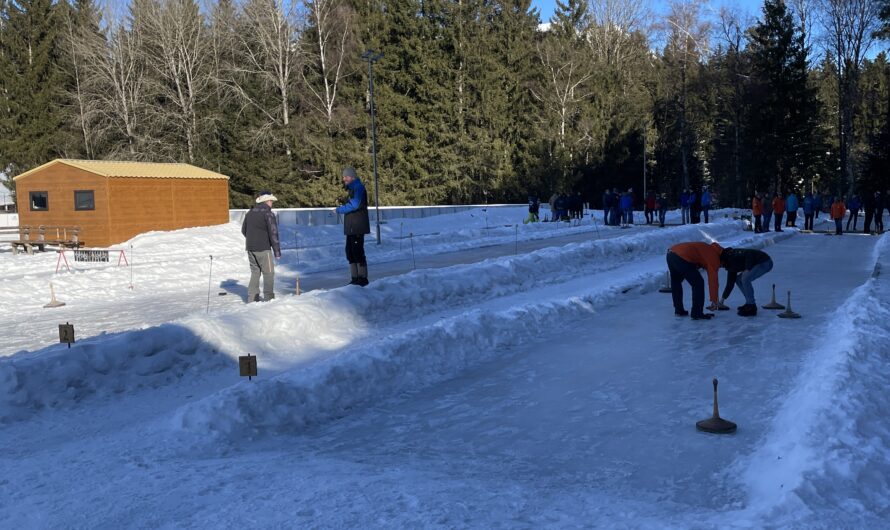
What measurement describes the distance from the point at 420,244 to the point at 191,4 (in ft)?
120

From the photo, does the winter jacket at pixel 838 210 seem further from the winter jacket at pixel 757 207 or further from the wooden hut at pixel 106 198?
the wooden hut at pixel 106 198

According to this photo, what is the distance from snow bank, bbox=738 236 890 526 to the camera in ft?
13.6

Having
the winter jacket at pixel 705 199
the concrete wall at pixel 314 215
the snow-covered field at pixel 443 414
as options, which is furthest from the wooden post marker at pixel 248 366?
the winter jacket at pixel 705 199

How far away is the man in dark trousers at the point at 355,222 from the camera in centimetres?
1182

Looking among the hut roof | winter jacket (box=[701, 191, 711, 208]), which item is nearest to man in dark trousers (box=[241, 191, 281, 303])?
the hut roof

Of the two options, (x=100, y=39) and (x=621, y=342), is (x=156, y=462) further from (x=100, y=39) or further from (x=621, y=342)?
(x=100, y=39)

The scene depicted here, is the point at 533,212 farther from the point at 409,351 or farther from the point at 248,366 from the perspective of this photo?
the point at 248,366

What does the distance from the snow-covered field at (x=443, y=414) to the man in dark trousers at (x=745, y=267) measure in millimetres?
334

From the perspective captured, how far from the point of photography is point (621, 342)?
9195 millimetres

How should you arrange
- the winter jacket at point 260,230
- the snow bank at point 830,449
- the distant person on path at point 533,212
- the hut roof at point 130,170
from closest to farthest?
the snow bank at point 830,449
the winter jacket at point 260,230
the hut roof at point 130,170
the distant person on path at point 533,212

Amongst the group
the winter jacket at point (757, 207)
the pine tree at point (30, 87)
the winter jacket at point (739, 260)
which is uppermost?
the pine tree at point (30, 87)

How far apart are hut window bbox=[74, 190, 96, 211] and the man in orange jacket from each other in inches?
890

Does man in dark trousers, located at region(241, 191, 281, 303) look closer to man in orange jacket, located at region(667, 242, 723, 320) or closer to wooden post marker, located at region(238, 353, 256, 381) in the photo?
wooden post marker, located at region(238, 353, 256, 381)

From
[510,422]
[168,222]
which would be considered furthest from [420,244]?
[510,422]
